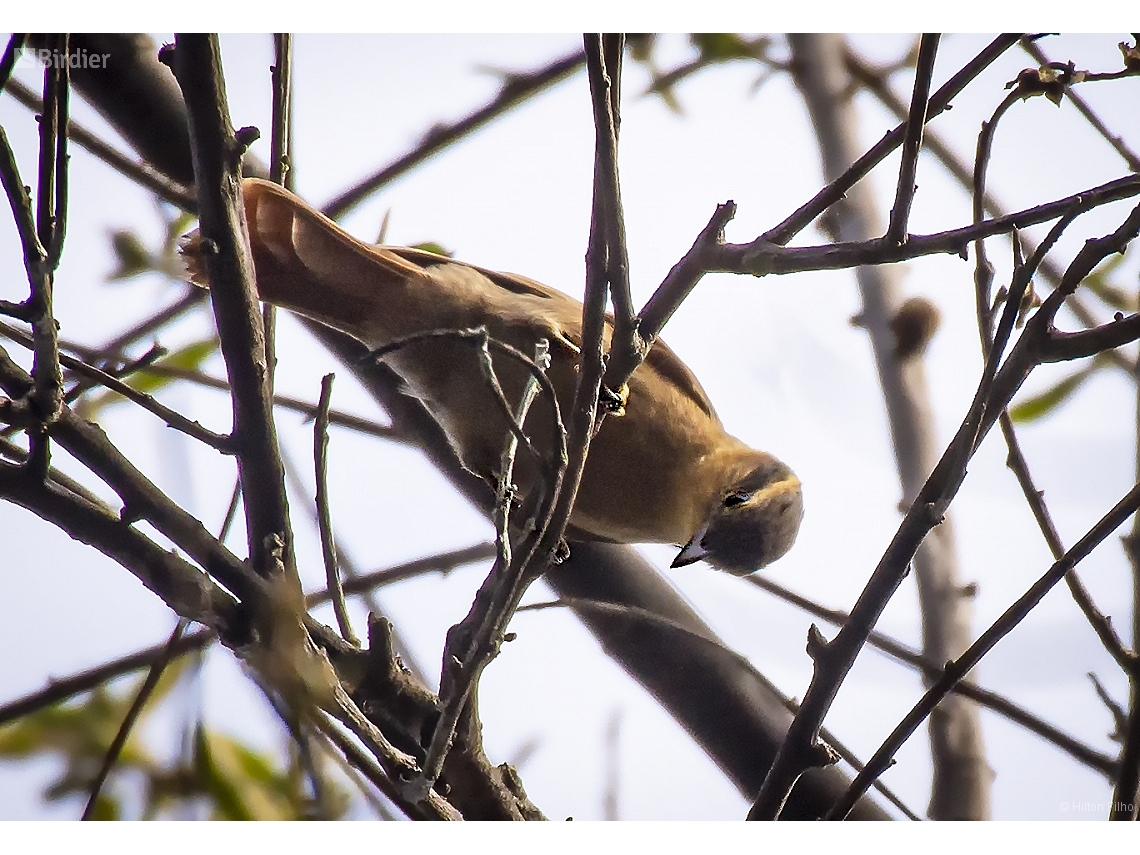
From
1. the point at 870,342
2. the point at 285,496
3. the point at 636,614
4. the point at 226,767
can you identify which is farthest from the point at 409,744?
the point at 870,342

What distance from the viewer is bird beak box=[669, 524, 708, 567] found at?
272 cm

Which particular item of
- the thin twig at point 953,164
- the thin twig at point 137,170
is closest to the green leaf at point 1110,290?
the thin twig at point 953,164

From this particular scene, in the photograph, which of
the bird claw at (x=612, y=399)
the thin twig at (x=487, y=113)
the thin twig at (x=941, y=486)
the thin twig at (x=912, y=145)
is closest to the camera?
the thin twig at (x=912, y=145)

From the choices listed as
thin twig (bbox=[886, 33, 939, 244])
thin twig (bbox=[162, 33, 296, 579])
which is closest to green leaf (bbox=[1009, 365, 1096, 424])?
thin twig (bbox=[886, 33, 939, 244])

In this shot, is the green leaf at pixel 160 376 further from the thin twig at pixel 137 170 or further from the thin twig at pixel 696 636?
the thin twig at pixel 696 636

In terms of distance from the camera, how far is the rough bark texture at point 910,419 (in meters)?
2.37

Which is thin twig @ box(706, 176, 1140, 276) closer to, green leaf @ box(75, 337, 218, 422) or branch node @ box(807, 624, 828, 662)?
branch node @ box(807, 624, 828, 662)

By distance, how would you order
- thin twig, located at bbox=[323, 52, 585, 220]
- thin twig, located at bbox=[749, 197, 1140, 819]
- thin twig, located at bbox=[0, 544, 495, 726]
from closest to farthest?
thin twig, located at bbox=[749, 197, 1140, 819] → thin twig, located at bbox=[0, 544, 495, 726] → thin twig, located at bbox=[323, 52, 585, 220]

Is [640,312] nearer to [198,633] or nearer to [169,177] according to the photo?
[198,633]

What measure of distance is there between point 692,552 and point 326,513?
1163 mm

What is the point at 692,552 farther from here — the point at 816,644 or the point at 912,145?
the point at 912,145

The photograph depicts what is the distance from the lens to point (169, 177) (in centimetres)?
227

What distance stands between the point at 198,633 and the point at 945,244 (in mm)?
1226

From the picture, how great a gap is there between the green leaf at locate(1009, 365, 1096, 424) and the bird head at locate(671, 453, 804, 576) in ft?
2.06
